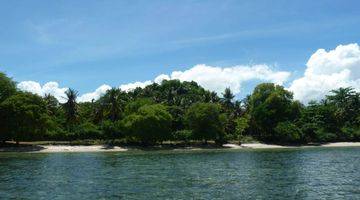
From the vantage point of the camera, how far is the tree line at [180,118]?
96.2 m

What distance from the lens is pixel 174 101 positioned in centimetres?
13112

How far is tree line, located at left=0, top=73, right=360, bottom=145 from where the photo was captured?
9625 centimetres

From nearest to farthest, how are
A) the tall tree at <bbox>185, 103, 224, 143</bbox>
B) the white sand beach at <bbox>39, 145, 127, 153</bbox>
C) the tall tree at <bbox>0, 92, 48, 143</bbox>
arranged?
the tall tree at <bbox>0, 92, 48, 143</bbox> < the white sand beach at <bbox>39, 145, 127, 153</bbox> < the tall tree at <bbox>185, 103, 224, 143</bbox>

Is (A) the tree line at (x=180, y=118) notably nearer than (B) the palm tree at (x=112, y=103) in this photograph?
Yes

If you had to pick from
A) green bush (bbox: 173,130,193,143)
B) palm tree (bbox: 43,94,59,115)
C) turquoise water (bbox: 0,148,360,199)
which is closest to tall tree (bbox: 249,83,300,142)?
green bush (bbox: 173,130,193,143)

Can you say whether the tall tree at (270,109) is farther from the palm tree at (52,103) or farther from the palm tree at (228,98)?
the palm tree at (52,103)

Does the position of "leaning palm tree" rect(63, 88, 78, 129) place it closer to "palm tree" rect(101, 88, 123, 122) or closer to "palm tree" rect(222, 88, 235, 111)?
"palm tree" rect(101, 88, 123, 122)

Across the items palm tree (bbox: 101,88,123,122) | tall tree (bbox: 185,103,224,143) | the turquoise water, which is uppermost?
palm tree (bbox: 101,88,123,122)

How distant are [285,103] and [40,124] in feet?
202

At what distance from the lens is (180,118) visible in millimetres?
117438

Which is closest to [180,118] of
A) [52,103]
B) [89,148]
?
[89,148]

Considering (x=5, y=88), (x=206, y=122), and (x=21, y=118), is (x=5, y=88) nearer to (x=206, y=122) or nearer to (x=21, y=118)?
(x=21, y=118)

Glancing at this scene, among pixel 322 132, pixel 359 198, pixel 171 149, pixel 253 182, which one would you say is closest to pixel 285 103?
pixel 322 132

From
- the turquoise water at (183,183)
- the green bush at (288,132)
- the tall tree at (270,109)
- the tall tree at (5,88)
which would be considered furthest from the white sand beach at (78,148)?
the turquoise water at (183,183)
